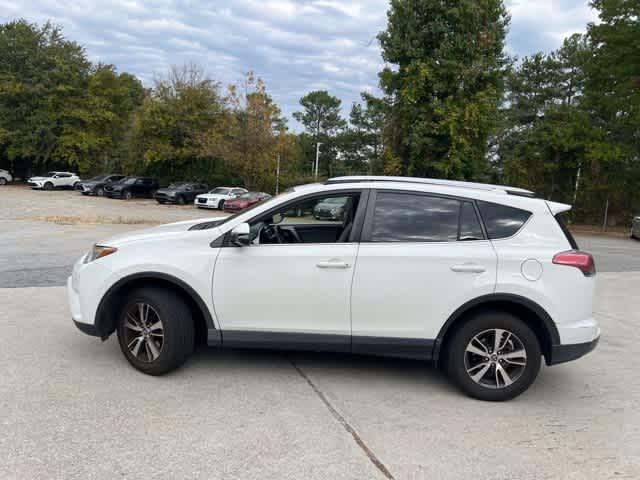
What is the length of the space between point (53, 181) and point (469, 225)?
139ft

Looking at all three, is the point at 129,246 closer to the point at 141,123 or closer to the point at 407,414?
the point at 407,414

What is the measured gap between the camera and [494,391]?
4164mm

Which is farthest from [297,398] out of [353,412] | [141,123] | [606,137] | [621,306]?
[141,123]

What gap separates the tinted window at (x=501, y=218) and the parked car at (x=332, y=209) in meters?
1.19

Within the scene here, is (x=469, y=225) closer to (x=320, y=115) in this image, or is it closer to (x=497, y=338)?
(x=497, y=338)

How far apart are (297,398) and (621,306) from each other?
249 inches

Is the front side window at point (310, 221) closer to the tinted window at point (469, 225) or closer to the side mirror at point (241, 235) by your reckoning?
the side mirror at point (241, 235)

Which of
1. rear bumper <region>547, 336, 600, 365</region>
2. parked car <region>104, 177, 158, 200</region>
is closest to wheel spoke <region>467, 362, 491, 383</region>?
rear bumper <region>547, 336, 600, 365</region>

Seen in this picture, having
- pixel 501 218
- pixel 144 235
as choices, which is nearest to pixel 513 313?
pixel 501 218

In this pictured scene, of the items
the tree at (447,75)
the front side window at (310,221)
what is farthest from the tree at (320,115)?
the front side window at (310,221)

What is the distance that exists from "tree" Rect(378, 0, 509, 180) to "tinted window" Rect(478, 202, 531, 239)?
26.5 metres

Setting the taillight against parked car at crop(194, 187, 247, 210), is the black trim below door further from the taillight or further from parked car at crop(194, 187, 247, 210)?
parked car at crop(194, 187, 247, 210)

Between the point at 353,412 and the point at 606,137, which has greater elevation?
the point at 606,137

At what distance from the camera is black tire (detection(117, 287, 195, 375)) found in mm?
4262
